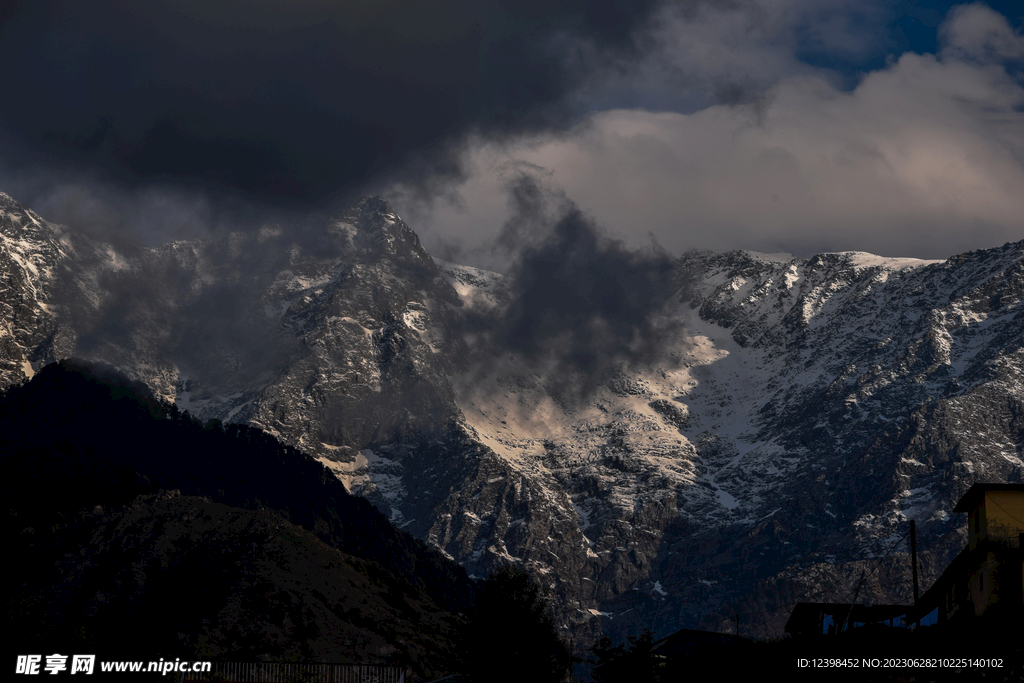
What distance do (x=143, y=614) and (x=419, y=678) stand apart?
44.0 meters

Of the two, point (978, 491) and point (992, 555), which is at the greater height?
point (978, 491)

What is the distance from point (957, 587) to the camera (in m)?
123

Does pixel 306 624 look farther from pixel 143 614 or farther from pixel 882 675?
pixel 882 675

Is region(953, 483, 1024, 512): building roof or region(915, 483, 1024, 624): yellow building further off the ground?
region(953, 483, 1024, 512): building roof

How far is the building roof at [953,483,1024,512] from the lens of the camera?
4360 inches

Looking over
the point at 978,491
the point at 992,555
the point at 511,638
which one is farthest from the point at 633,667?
the point at 978,491

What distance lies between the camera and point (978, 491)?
11312cm

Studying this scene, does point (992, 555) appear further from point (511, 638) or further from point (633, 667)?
point (511, 638)

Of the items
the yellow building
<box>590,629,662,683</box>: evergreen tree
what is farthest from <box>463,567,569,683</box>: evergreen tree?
the yellow building

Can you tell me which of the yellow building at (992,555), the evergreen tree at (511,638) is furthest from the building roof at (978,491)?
the evergreen tree at (511,638)

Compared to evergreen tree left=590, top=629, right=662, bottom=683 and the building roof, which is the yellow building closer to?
the building roof

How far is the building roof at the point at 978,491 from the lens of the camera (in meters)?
111

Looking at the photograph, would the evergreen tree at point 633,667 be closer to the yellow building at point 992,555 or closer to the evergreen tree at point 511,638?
the evergreen tree at point 511,638

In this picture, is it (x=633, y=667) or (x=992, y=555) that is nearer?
(x=992, y=555)
